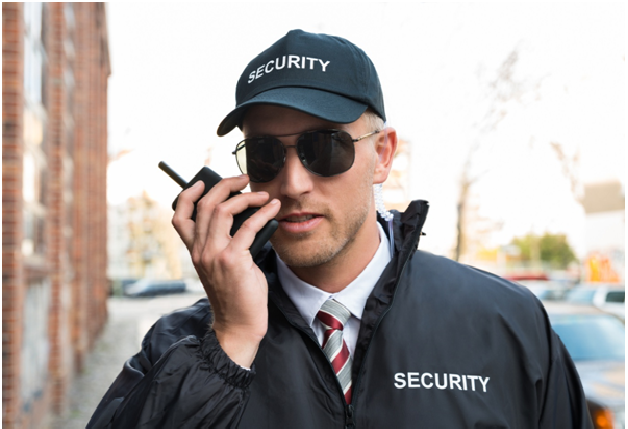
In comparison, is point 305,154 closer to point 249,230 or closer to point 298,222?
point 298,222

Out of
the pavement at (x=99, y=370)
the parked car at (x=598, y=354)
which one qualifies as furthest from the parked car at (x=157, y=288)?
the parked car at (x=598, y=354)

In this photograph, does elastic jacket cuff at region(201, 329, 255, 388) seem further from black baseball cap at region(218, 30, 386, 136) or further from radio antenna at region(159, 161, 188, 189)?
black baseball cap at region(218, 30, 386, 136)

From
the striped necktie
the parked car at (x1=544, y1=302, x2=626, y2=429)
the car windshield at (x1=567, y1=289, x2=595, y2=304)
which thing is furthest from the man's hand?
the car windshield at (x1=567, y1=289, x2=595, y2=304)

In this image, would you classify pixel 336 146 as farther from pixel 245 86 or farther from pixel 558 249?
pixel 558 249

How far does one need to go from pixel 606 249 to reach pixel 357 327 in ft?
153

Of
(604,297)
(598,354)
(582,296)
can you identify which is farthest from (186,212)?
(582,296)

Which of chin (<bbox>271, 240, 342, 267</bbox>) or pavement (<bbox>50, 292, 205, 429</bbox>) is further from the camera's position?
pavement (<bbox>50, 292, 205, 429</bbox>)

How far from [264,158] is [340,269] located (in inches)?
19.6

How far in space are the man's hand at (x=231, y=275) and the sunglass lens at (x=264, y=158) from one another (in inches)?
10.1

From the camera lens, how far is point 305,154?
1.96m

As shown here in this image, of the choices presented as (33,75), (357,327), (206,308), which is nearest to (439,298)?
(357,327)

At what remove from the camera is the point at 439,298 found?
200cm

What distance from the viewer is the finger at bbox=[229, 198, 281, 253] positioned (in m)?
1.66

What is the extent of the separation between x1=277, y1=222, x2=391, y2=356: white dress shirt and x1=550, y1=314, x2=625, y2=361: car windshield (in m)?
4.90
